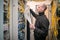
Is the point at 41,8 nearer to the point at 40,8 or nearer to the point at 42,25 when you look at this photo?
the point at 40,8

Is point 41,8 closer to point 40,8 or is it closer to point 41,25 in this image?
point 40,8

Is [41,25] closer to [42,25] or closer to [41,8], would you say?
[42,25]

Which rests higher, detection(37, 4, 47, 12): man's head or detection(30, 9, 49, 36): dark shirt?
detection(37, 4, 47, 12): man's head

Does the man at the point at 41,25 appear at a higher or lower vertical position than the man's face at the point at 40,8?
lower

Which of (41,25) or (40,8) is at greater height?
(40,8)

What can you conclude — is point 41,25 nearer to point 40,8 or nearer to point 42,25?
point 42,25

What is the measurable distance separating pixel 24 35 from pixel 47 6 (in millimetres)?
538

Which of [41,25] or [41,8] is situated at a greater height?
[41,8]

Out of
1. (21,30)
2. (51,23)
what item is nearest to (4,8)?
(21,30)

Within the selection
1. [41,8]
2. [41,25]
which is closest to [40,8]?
[41,8]

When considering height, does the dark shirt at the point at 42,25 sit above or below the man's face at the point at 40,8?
below

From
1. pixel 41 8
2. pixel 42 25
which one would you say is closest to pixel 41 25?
pixel 42 25

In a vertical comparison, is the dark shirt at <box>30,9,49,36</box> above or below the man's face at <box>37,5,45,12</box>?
below

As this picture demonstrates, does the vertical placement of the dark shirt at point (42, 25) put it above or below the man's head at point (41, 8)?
below
